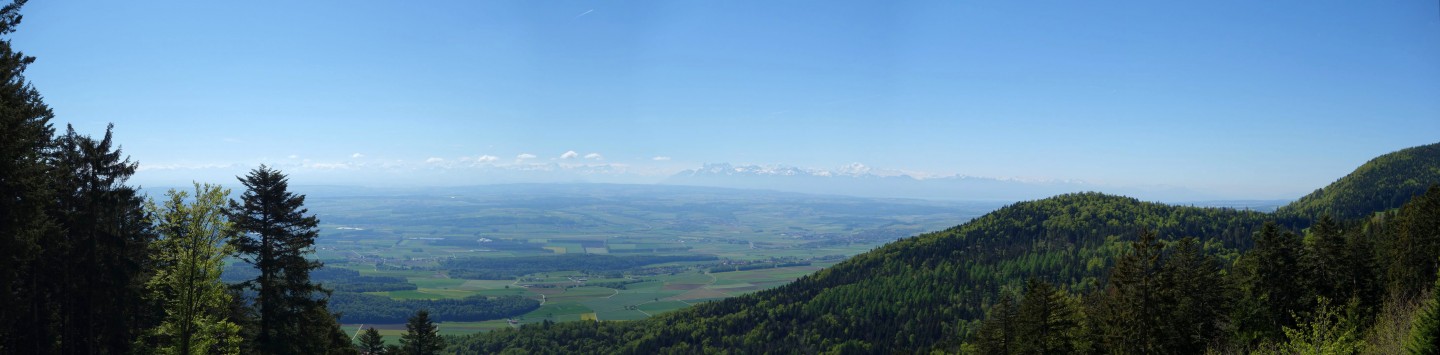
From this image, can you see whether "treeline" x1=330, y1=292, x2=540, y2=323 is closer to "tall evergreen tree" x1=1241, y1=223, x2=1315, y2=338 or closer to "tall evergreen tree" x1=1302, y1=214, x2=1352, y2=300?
"tall evergreen tree" x1=1241, y1=223, x2=1315, y2=338

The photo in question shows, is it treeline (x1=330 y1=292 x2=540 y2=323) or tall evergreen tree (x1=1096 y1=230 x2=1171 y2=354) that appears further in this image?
treeline (x1=330 y1=292 x2=540 y2=323)

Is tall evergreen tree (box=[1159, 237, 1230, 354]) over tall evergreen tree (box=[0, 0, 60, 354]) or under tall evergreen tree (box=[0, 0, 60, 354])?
under

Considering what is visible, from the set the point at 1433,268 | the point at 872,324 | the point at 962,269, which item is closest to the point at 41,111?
the point at 1433,268

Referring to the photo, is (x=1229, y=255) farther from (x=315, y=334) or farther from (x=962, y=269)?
(x=315, y=334)

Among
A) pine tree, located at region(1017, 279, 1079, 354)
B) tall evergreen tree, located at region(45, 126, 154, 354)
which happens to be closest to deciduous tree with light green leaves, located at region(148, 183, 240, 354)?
tall evergreen tree, located at region(45, 126, 154, 354)

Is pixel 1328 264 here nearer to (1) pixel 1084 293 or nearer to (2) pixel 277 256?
(1) pixel 1084 293

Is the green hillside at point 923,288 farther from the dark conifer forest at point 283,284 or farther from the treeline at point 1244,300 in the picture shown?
the treeline at point 1244,300
